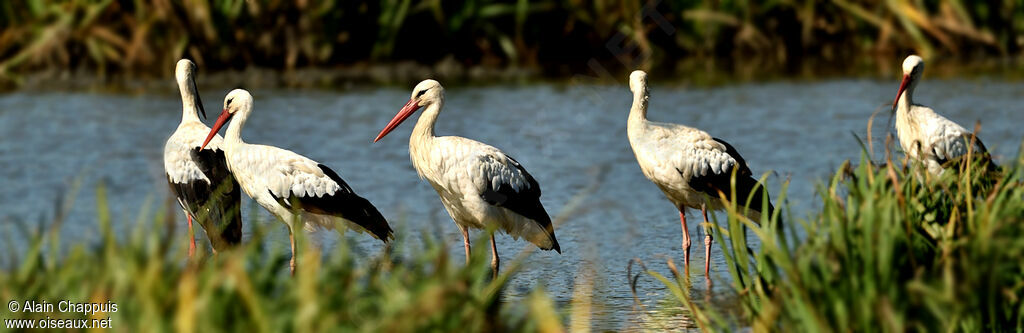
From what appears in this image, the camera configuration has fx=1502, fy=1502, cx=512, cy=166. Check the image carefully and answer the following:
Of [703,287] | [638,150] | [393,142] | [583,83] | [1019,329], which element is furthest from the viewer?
[583,83]

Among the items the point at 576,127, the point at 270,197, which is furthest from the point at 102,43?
the point at 270,197

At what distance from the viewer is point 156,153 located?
1212 cm

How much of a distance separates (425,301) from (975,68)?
14.5m

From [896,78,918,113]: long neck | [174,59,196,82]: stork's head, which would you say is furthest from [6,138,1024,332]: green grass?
[174,59,196,82]: stork's head

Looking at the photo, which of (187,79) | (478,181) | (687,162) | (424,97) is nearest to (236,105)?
(187,79)

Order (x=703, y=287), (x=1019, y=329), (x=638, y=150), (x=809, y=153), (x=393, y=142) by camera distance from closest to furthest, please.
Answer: (x=1019, y=329) → (x=703, y=287) → (x=638, y=150) → (x=809, y=153) → (x=393, y=142)

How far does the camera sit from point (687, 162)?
7777mm

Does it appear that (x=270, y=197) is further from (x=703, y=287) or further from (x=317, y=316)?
(x=317, y=316)

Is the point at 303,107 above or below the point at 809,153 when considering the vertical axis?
above

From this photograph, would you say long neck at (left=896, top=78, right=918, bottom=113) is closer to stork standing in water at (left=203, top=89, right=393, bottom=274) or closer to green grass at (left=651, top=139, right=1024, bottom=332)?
green grass at (left=651, top=139, right=1024, bottom=332)

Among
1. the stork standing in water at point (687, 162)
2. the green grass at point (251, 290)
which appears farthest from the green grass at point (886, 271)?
the stork standing in water at point (687, 162)

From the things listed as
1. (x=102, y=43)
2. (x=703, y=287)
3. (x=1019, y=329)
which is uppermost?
(x=102, y=43)

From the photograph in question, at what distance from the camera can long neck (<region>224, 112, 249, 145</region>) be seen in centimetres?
767

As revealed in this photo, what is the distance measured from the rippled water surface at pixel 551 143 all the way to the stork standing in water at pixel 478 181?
24 cm
